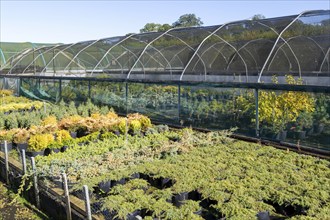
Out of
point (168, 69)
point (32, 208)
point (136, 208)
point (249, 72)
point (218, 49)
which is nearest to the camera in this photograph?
point (136, 208)

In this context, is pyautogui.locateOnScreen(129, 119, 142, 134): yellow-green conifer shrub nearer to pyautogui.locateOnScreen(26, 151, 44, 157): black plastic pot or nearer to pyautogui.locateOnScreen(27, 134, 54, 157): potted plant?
pyautogui.locateOnScreen(27, 134, 54, 157): potted plant

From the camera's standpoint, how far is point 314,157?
5.68m

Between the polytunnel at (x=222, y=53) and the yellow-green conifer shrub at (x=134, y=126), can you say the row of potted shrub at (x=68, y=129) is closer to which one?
the yellow-green conifer shrub at (x=134, y=126)

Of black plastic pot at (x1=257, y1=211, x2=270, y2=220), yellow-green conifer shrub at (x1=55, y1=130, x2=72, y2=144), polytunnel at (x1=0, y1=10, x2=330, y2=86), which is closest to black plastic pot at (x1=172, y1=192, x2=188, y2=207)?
black plastic pot at (x1=257, y1=211, x2=270, y2=220)

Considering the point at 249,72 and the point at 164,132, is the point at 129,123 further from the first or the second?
the point at 249,72

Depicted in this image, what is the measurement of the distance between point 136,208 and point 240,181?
1.50 m

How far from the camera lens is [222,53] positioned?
16.0 m

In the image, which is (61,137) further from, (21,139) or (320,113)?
(320,113)

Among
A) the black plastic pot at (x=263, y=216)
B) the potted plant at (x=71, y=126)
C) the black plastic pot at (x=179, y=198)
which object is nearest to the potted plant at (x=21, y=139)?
the potted plant at (x=71, y=126)

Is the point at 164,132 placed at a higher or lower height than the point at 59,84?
lower

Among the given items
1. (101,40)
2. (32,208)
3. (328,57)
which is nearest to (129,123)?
(32,208)

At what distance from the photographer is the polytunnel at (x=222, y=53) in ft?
39.2

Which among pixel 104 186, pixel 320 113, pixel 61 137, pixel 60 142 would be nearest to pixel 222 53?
pixel 320 113

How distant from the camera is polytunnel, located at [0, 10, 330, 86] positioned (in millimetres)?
11945
